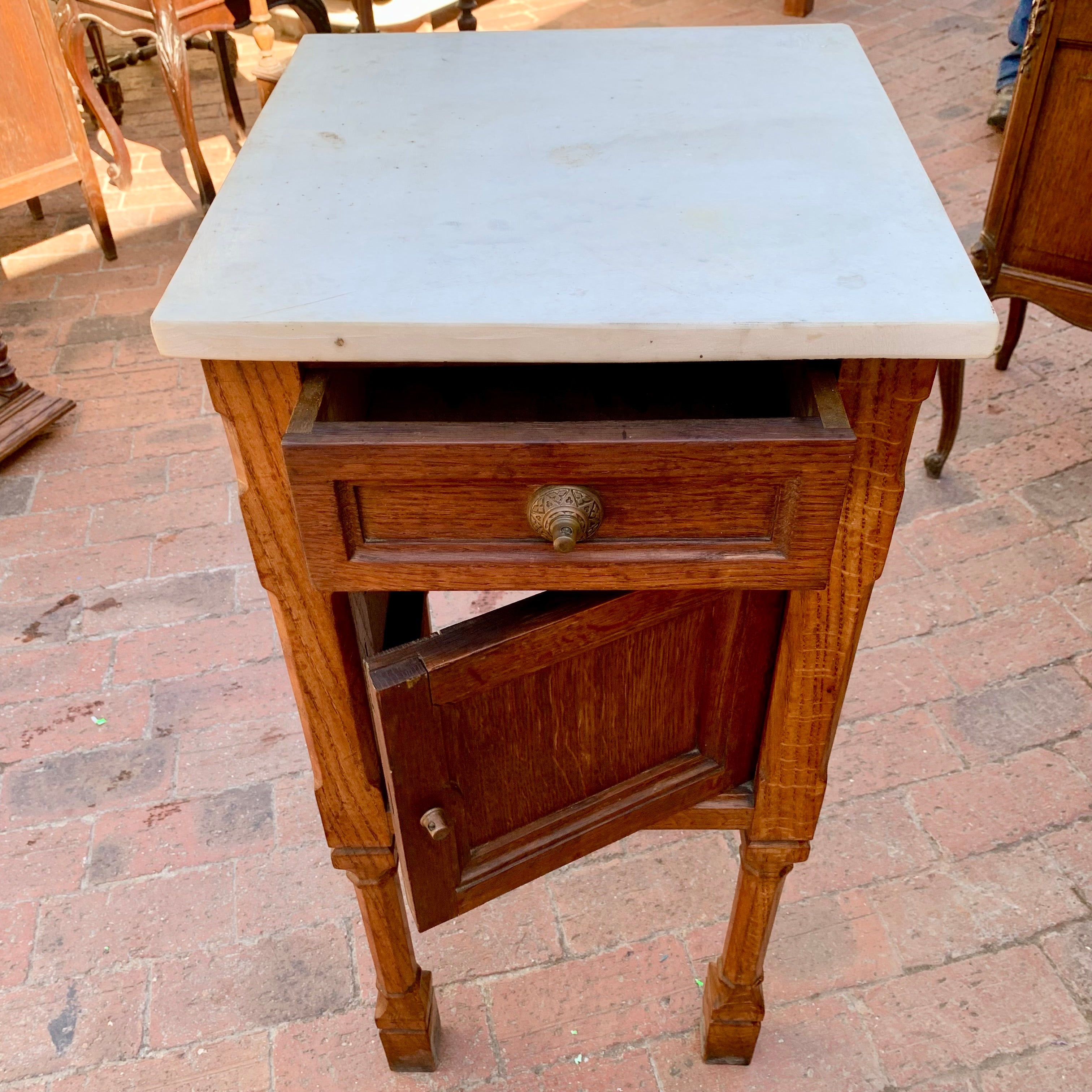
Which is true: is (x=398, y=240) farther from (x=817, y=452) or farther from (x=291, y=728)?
(x=291, y=728)

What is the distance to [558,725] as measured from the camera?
1.04 m

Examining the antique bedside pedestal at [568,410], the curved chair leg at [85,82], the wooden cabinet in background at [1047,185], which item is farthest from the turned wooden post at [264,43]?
the antique bedside pedestal at [568,410]

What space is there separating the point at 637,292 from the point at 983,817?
1.32 metres

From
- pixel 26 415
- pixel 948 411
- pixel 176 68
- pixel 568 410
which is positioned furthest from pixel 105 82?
pixel 568 410

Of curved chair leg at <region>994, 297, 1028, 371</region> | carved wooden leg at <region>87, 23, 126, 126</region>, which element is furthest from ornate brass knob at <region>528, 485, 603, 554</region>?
carved wooden leg at <region>87, 23, 126, 126</region>

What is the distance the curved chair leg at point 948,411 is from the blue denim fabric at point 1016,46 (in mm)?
1810

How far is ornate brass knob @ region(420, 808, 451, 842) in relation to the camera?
3.17 ft

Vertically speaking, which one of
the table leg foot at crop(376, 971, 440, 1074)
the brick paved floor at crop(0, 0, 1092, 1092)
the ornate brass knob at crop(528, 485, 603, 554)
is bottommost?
the brick paved floor at crop(0, 0, 1092, 1092)

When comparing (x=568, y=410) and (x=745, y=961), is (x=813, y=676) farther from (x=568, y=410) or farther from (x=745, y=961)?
(x=745, y=961)

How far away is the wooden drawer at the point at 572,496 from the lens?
0.78 metres

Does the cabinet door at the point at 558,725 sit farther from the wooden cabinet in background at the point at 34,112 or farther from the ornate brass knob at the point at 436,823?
the wooden cabinet in background at the point at 34,112

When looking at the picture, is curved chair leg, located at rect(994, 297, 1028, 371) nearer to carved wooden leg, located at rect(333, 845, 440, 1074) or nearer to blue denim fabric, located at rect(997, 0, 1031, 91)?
blue denim fabric, located at rect(997, 0, 1031, 91)

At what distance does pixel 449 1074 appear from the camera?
4.79 ft

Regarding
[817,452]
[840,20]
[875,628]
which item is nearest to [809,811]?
[817,452]
